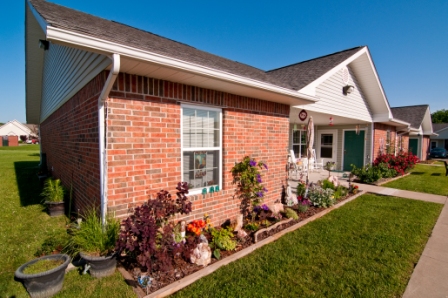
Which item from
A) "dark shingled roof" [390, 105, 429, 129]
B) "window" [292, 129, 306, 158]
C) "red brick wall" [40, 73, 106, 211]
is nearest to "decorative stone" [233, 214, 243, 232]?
"red brick wall" [40, 73, 106, 211]

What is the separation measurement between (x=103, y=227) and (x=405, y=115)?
27.7 m

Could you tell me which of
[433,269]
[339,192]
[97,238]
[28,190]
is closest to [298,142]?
→ [339,192]

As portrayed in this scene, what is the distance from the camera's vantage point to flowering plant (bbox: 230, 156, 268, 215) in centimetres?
488

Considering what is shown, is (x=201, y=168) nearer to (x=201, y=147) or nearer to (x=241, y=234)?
(x=201, y=147)

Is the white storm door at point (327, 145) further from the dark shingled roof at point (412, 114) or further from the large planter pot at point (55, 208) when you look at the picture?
the large planter pot at point (55, 208)

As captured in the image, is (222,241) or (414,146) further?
(414,146)

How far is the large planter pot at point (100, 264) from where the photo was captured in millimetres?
2869

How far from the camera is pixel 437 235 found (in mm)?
4602

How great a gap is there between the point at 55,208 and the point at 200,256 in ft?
13.9

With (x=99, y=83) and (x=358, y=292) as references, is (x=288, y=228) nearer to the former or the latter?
(x=358, y=292)

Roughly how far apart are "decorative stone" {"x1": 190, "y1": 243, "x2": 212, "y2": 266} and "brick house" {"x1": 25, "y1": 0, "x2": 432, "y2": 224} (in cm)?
94

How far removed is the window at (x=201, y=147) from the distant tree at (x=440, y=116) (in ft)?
305

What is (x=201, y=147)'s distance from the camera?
4.48 meters

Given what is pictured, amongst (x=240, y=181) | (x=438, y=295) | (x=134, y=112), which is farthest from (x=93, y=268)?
(x=438, y=295)
